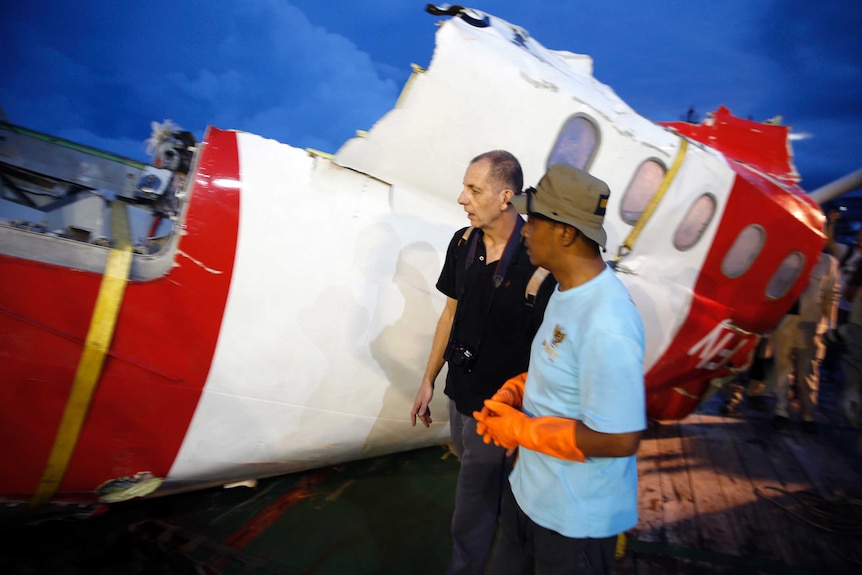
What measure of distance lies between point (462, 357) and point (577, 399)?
25.7 inches

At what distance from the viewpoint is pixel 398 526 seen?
2.65m

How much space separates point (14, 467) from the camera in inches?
77.5

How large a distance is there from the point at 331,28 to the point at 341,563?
107 m

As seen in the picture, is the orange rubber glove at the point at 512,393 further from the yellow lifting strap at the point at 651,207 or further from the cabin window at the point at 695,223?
the cabin window at the point at 695,223

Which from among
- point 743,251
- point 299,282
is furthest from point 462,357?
point 743,251

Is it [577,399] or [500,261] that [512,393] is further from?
[500,261]

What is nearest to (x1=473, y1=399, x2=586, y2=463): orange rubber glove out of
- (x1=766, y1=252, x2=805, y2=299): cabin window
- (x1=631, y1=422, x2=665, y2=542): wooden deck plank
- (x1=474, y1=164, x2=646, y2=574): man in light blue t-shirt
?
(x1=474, y1=164, x2=646, y2=574): man in light blue t-shirt

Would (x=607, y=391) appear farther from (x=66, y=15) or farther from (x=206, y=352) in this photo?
(x=66, y=15)

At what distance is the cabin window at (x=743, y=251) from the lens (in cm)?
347

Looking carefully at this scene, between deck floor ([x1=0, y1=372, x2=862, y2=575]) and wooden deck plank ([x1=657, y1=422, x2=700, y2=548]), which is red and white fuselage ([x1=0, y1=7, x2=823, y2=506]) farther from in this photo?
wooden deck plank ([x1=657, y1=422, x2=700, y2=548])

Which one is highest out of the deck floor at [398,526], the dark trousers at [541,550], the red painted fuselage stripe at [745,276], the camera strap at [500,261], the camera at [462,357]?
the red painted fuselage stripe at [745,276]

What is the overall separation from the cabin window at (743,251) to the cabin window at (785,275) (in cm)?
34

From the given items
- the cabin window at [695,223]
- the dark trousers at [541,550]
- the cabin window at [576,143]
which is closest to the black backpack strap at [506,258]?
the dark trousers at [541,550]

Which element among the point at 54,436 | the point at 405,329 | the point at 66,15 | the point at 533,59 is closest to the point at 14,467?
the point at 54,436
